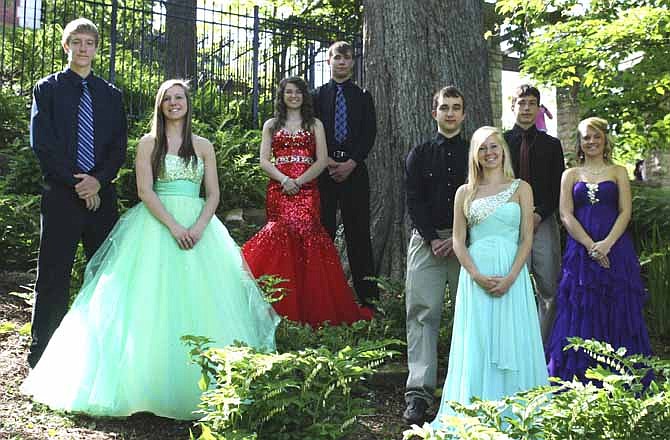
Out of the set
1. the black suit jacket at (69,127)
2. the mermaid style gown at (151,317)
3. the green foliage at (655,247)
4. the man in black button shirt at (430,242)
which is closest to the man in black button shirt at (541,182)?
the man in black button shirt at (430,242)

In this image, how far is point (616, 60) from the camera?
6.81 metres

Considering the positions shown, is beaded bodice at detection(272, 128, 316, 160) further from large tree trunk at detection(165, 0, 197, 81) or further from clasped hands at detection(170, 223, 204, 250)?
large tree trunk at detection(165, 0, 197, 81)

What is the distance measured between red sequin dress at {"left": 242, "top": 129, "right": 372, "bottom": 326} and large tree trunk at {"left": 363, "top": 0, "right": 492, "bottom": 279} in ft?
1.90

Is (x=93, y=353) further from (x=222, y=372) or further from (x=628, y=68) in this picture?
(x=628, y=68)

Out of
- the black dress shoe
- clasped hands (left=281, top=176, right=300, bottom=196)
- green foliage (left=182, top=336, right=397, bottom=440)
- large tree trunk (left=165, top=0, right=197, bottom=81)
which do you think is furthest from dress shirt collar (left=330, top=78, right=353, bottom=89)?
large tree trunk (left=165, top=0, right=197, bottom=81)

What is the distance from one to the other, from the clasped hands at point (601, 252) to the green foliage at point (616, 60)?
2175 millimetres

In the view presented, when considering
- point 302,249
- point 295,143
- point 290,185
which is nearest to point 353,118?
point 295,143

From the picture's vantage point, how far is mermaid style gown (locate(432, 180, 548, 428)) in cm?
407

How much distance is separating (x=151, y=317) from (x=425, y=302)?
59.7 inches

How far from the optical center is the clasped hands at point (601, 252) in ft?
15.9

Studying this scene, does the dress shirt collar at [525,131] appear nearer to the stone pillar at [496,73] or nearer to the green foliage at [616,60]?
the green foliage at [616,60]

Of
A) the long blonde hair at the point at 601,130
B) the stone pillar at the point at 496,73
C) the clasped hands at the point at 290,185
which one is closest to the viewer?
the long blonde hair at the point at 601,130

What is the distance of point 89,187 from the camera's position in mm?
4730

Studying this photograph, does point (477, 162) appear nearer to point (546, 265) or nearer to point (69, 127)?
point (546, 265)
